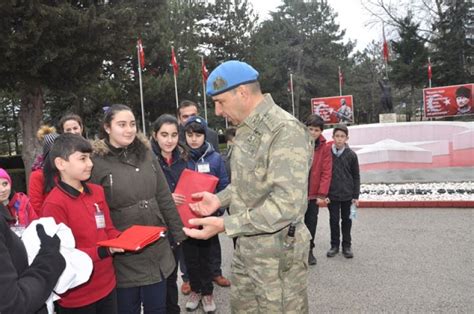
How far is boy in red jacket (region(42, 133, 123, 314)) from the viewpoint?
235cm

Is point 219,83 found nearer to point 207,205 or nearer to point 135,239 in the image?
point 207,205

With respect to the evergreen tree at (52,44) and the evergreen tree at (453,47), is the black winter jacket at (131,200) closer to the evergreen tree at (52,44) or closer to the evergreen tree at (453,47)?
the evergreen tree at (52,44)

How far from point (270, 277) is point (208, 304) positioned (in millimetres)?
2040

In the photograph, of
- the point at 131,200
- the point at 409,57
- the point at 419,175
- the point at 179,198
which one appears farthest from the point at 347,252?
the point at 409,57

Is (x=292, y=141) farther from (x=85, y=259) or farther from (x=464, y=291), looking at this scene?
(x=464, y=291)

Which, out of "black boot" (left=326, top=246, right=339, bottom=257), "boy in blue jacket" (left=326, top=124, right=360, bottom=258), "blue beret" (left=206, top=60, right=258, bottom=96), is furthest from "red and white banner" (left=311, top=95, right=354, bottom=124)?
"blue beret" (left=206, top=60, right=258, bottom=96)

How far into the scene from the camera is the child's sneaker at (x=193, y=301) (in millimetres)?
3828

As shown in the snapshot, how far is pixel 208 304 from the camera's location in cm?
376

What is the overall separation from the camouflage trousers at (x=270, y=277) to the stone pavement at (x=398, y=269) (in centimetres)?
183

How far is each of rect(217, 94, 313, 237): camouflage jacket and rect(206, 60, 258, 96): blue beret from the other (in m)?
0.16

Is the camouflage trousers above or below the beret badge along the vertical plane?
below

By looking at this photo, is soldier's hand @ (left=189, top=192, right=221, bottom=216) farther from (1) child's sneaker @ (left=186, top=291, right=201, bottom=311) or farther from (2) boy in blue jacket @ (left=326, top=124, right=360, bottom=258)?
(2) boy in blue jacket @ (left=326, top=124, right=360, bottom=258)

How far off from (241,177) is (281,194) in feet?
0.86

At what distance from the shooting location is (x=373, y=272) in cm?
449
